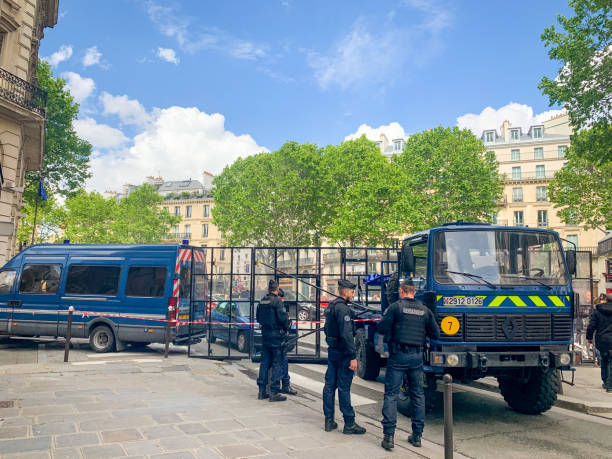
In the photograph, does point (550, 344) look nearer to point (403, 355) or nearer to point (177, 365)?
point (403, 355)

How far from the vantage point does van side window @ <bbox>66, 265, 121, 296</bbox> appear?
11859 mm

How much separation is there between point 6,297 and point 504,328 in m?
12.3

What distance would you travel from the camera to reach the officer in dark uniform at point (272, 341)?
7.12 m

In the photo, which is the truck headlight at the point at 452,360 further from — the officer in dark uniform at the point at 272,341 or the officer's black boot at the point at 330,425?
the officer in dark uniform at the point at 272,341

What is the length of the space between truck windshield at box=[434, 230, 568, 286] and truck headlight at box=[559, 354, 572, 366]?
96cm

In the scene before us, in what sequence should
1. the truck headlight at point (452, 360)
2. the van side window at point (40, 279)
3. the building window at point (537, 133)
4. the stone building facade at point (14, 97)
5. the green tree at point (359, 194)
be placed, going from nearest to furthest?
the truck headlight at point (452, 360) → the van side window at point (40, 279) → the stone building facade at point (14, 97) → the green tree at point (359, 194) → the building window at point (537, 133)

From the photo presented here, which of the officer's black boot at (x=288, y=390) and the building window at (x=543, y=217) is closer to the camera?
the officer's black boot at (x=288, y=390)

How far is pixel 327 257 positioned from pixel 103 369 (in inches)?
204

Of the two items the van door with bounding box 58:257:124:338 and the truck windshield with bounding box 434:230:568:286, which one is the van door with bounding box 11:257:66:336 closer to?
the van door with bounding box 58:257:124:338

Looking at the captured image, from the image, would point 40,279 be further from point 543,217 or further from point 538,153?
point 538,153

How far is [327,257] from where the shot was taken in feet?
35.2

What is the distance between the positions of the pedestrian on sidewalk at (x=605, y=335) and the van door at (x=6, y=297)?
1343 centimetres

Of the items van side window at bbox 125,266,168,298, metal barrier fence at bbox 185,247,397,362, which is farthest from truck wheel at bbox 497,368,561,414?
van side window at bbox 125,266,168,298

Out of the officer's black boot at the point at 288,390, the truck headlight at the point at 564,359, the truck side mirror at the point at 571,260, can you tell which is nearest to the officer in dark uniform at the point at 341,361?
the officer's black boot at the point at 288,390
